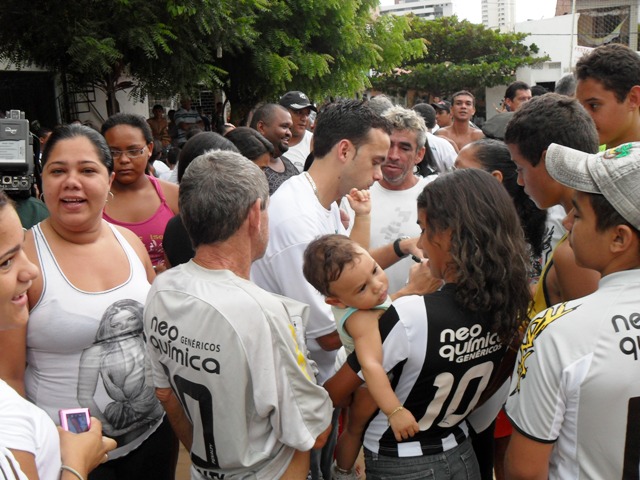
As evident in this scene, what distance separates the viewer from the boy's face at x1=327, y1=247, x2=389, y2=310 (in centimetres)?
226

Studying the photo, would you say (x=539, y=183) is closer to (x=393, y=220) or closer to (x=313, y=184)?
(x=313, y=184)

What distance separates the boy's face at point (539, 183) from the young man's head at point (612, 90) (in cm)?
97

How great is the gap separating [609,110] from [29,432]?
3.09 m

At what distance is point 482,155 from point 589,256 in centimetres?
180

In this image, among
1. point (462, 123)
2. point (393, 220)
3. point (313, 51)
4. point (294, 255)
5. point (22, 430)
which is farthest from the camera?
point (313, 51)

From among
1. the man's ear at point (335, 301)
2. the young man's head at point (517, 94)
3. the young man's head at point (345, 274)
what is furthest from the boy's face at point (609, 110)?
the young man's head at point (517, 94)

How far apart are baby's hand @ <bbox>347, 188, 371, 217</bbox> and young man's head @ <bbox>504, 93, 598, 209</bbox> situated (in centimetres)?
76

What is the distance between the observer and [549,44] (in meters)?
38.5

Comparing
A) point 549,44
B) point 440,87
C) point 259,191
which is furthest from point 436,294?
point 549,44

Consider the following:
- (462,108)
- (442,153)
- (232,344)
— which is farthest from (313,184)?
(462,108)

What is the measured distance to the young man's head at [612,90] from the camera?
312 cm

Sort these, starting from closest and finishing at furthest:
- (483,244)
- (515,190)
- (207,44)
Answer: (483,244) → (515,190) → (207,44)

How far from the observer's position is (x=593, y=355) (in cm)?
150

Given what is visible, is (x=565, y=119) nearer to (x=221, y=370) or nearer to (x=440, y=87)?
(x=221, y=370)
